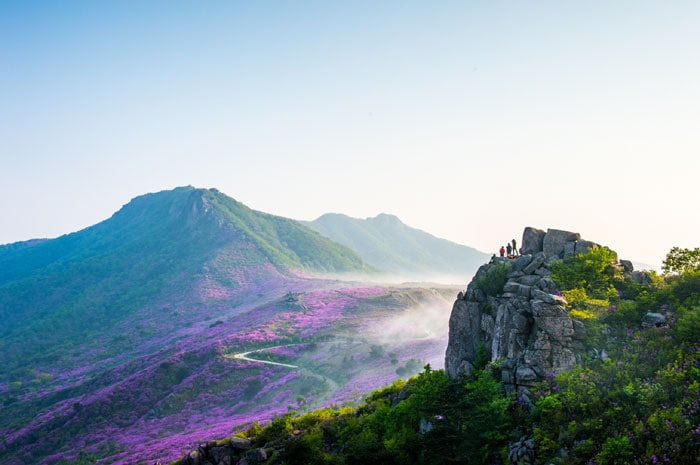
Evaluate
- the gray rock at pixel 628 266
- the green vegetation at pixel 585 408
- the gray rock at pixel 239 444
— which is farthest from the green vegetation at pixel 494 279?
the gray rock at pixel 239 444

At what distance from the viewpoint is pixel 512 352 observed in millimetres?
19719

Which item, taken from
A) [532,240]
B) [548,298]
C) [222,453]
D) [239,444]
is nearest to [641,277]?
[532,240]

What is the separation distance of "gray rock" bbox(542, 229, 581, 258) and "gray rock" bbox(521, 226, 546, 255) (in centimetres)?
47

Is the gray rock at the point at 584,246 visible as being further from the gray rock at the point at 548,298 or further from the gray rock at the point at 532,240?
the gray rock at the point at 548,298

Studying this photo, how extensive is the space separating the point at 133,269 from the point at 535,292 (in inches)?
5003

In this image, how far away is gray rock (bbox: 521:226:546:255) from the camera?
2727 cm

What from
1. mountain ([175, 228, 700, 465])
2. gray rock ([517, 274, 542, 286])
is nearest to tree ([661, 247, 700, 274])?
mountain ([175, 228, 700, 465])

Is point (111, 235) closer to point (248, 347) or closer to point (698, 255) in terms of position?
point (248, 347)

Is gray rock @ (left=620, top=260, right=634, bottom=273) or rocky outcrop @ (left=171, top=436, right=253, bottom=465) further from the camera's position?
gray rock @ (left=620, top=260, right=634, bottom=273)

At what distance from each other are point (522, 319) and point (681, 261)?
28.1 ft

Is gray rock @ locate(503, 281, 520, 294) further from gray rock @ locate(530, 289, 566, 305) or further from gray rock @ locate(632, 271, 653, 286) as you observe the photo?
gray rock @ locate(632, 271, 653, 286)

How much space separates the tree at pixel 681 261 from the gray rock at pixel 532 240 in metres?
6.62

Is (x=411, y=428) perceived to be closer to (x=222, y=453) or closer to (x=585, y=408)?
(x=585, y=408)

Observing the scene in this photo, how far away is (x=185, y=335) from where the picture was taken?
84.8 meters
